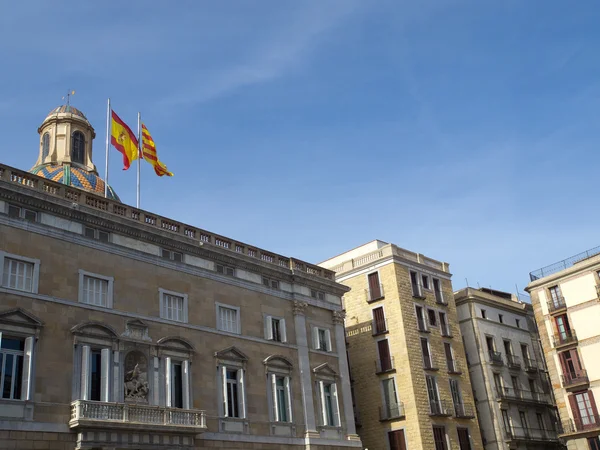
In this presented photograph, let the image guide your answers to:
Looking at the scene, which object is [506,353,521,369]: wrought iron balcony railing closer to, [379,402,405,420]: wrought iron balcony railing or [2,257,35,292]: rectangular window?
[379,402,405,420]: wrought iron balcony railing

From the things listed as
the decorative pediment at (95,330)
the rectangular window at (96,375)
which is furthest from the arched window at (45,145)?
the rectangular window at (96,375)

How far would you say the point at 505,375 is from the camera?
5678 centimetres

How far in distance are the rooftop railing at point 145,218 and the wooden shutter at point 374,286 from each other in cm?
876

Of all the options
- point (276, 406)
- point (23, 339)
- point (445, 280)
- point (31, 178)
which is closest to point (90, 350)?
point (23, 339)

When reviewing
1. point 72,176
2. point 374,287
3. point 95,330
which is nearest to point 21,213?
point 95,330

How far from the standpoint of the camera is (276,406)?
119ft

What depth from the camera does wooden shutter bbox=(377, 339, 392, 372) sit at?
162 ft

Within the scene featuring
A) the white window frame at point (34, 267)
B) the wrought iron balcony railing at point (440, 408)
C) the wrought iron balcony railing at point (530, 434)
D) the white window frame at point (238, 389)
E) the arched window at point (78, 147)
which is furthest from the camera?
the arched window at point (78, 147)

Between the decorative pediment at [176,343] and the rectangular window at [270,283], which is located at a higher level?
the rectangular window at [270,283]

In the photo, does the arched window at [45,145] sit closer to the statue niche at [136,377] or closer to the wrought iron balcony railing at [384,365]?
the statue niche at [136,377]

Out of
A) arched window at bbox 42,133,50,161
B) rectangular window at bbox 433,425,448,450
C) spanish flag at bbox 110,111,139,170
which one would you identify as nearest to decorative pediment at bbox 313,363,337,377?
rectangular window at bbox 433,425,448,450

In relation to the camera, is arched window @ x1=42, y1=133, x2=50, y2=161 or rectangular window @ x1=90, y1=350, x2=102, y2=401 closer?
rectangular window @ x1=90, y1=350, x2=102, y2=401

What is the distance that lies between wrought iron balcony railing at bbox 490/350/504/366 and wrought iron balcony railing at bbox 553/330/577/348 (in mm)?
5424

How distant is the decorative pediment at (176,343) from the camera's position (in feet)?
106
